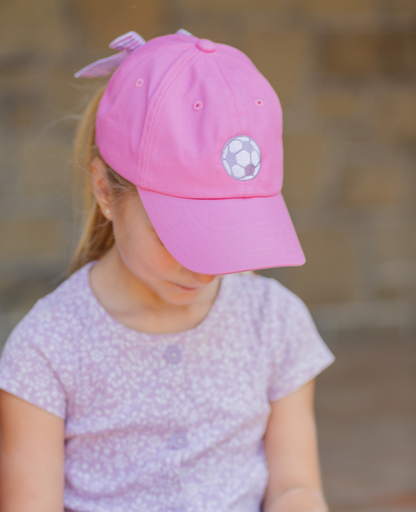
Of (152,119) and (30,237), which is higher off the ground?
(152,119)

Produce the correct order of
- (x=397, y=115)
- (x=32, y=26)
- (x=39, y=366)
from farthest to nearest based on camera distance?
1. (x=397, y=115)
2. (x=32, y=26)
3. (x=39, y=366)

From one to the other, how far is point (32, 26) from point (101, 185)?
171cm

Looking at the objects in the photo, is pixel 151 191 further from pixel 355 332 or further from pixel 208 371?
pixel 355 332

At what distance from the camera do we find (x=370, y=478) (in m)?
1.88

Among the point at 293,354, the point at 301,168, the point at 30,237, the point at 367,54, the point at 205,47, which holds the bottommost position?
the point at 30,237

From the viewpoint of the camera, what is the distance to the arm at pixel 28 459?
101cm

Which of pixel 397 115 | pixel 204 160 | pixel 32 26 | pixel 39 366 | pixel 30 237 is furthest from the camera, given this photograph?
pixel 397 115

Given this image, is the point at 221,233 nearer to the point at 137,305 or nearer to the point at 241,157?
the point at 241,157

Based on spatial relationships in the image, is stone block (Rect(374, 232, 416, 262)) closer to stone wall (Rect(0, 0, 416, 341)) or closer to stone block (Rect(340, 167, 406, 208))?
stone wall (Rect(0, 0, 416, 341))

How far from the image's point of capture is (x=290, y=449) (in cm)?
117

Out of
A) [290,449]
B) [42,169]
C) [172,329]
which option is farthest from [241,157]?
[42,169]

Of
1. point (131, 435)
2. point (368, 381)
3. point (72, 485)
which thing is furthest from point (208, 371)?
point (368, 381)

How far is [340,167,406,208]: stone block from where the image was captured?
2996 millimetres

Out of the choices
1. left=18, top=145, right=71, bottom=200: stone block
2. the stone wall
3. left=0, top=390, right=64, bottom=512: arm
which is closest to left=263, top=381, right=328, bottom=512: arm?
left=0, top=390, right=64, bottom=512: arm
